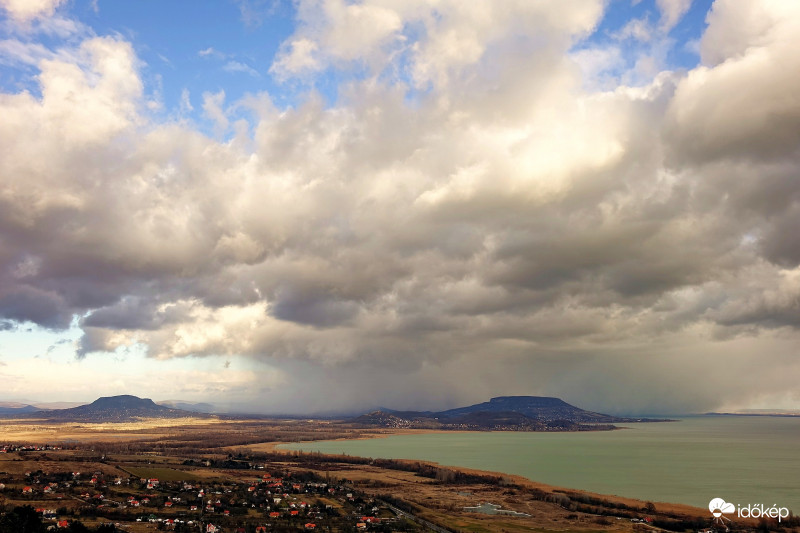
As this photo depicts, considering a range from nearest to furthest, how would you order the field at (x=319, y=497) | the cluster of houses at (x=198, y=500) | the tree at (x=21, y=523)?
1. the tree at (x=21, y=523)
2. the cluster of houses at (x=198, y=500)
3. the field at (x=319, y=497)

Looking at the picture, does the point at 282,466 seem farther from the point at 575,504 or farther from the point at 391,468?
the point at 575,504

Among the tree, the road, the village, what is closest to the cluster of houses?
the village

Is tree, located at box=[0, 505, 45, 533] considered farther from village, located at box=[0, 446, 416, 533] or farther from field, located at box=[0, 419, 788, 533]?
field, located at box=[0, 419, 788, 533]

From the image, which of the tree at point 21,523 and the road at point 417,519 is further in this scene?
the road at point 417,519

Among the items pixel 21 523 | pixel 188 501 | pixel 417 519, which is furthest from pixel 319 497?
pixel 21 523

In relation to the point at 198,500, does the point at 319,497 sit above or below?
below

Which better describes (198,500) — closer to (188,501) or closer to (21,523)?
(188,501)

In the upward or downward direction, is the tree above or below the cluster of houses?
above

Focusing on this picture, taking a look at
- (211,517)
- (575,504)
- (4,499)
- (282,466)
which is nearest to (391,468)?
(282,466)

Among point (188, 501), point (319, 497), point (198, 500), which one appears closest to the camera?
point (188, 501)

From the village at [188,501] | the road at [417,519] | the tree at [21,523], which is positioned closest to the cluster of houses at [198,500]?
the village at [188,501]

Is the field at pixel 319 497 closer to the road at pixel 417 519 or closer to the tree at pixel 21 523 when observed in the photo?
the road at pixel 417 519
